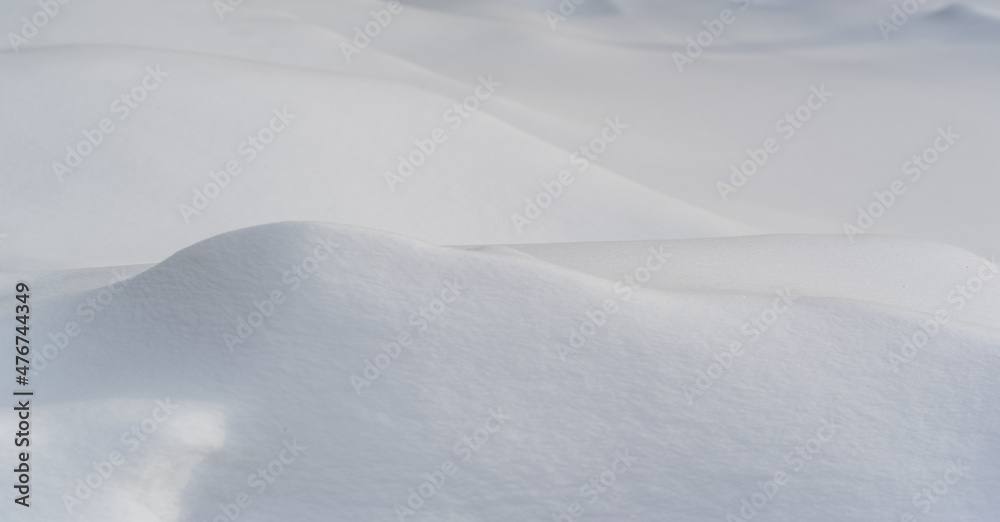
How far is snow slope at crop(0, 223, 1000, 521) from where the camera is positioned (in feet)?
5.20

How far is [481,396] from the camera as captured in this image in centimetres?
173

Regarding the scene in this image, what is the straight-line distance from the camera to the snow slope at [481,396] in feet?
5.20

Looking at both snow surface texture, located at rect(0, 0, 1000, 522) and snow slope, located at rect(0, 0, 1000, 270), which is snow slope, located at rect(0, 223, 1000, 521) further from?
snow slope, located at rect(0, 0, 1000, 270)

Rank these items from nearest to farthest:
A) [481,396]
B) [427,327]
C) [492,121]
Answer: [481,396]
[427,327]
[492,121]

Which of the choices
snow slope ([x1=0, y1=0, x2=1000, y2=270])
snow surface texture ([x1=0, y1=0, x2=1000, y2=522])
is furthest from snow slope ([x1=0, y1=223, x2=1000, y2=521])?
snow slope ([x1=0, y1=0, x2=1000, y2=270])

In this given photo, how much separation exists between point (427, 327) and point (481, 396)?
0.23m

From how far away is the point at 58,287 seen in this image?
2.51 meters

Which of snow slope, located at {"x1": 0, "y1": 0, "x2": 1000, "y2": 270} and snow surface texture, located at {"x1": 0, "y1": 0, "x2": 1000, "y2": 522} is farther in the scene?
snow slope, located at {"x1": 0, "y1": 0, "x2": 1000, "y2": 270}

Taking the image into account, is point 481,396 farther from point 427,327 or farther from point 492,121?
point 492,121

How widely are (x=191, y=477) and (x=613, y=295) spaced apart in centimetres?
103

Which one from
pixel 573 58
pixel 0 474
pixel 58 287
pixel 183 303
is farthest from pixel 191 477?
pixel 573 58

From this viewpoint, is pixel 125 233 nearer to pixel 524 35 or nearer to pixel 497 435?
pixel 497 435

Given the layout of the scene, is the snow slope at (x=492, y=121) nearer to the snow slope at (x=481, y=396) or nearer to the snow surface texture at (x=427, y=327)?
the snow surface texture at (x=427, y=327)

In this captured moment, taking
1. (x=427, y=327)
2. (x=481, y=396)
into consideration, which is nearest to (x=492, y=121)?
(x=427, y=327)
